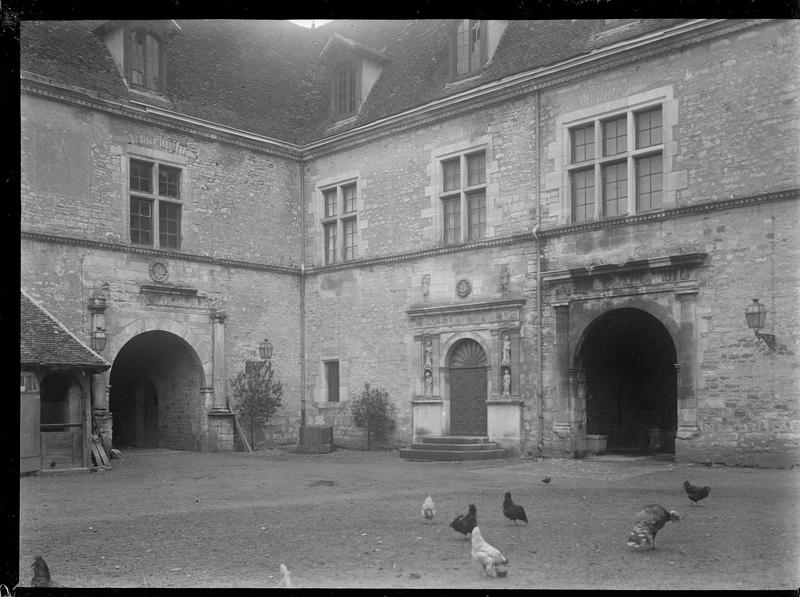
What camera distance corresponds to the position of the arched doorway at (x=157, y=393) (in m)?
22.0

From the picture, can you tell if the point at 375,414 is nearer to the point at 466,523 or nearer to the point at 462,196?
the point at 462,196

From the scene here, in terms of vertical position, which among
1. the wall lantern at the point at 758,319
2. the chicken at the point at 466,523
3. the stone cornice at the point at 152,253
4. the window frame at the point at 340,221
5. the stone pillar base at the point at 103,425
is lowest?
the stone pillar base at the point at 103,425

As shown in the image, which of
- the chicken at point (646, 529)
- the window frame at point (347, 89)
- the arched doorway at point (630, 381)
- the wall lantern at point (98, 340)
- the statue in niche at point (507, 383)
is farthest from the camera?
the window frame at point (347, 89)

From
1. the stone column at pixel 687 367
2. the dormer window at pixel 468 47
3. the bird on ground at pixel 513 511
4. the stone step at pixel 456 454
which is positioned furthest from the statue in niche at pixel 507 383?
the bird on ground at pixel 513 511

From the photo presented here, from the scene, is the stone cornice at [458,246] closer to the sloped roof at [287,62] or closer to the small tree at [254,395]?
the small tree at [254,395]

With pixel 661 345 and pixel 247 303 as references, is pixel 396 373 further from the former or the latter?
pixel 661 345

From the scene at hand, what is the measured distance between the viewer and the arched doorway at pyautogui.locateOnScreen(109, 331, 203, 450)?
864 inches

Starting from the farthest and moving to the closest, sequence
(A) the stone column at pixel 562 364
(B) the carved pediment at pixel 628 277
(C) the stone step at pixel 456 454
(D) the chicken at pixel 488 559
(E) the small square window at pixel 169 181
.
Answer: (E) the small square window at pixel 169 181 < (C) the stone step at pixel 456 454 < (A) the stone column at pixel 562 364 < (B) the carved pediment at pixel 628 277 < (D) the chicken at pixel 488 559

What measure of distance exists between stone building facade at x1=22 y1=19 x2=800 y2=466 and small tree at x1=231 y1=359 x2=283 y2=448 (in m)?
0.34

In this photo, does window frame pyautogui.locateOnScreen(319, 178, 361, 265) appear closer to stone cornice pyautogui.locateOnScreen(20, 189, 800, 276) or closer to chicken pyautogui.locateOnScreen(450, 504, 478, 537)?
stone cornice pyautogui.locateOnScreen(20, 189, 800, 276)

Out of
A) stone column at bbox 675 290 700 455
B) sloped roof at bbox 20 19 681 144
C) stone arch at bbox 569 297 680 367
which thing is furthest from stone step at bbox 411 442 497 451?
sloped roof at bbox 20 19 681 144

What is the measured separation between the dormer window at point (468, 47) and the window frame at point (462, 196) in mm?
1999
